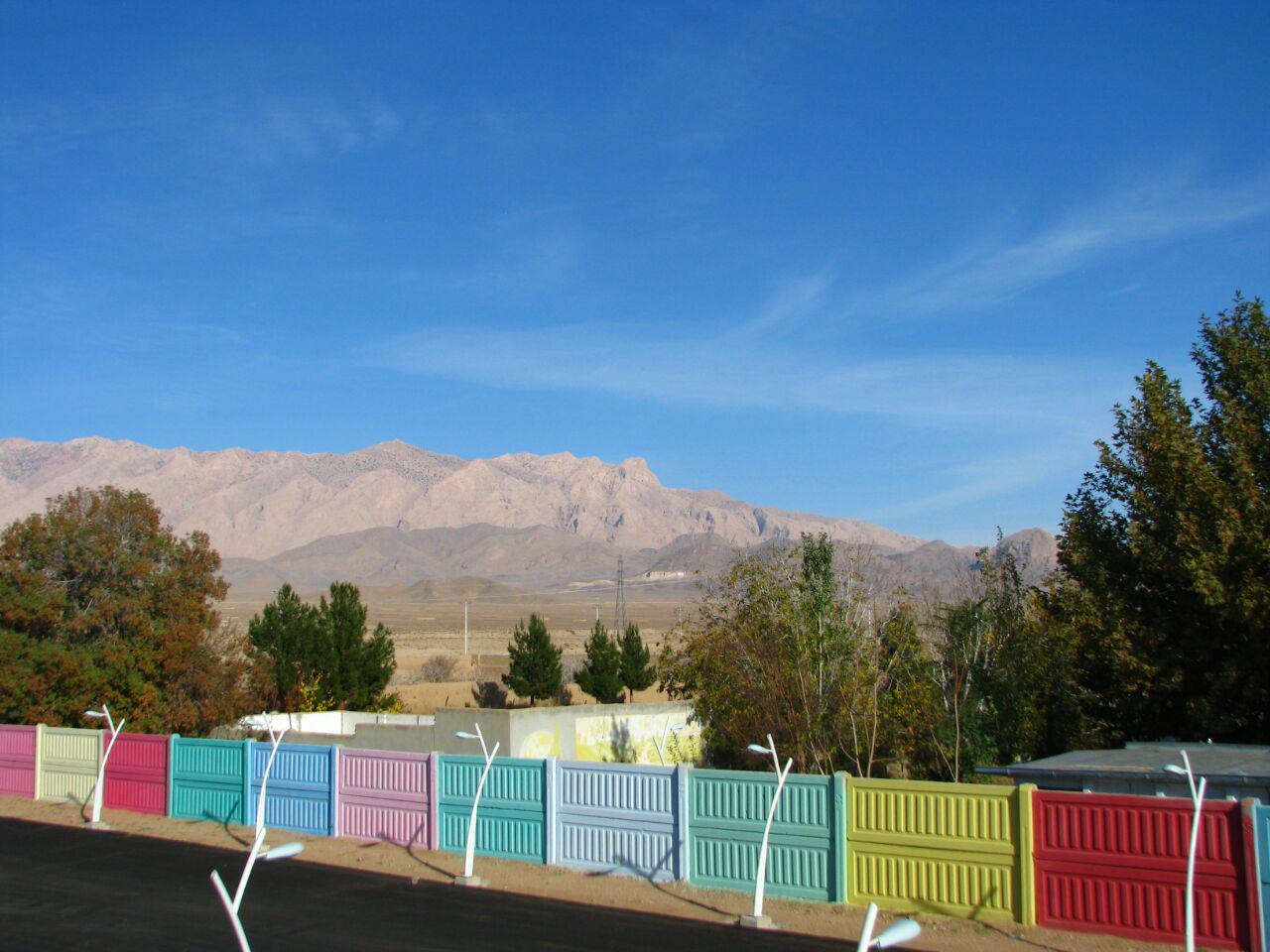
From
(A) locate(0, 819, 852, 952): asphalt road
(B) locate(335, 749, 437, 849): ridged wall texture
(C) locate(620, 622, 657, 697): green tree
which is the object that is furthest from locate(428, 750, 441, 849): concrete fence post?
(C) locate(620, 622, 657, 697): green tree

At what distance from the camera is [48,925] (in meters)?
14.1

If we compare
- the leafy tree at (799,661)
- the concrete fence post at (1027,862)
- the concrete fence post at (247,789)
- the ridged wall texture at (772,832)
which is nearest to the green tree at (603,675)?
the leafy tree at (799,661)

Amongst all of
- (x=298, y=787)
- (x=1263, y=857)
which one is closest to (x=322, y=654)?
Answer: (x=298, y=787)

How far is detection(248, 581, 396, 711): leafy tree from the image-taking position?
157 ft

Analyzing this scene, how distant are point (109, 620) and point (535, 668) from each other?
26.5 m

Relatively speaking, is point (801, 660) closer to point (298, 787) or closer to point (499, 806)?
point (499, 806)

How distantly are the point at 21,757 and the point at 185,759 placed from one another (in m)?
6.42

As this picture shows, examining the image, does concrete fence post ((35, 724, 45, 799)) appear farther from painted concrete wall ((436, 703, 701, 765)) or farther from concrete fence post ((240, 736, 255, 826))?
painted concrete wall ((436, 703, 701, 765))

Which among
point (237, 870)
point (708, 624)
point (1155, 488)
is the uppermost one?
point (1155, 488)

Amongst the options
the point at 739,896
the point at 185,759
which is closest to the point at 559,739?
the point at 185,759

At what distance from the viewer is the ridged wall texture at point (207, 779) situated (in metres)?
21.9

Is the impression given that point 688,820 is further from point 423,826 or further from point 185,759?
point 185,759

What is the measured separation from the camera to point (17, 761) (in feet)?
86.8

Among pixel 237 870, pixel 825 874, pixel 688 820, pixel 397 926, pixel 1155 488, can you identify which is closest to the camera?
pixel 397 926
